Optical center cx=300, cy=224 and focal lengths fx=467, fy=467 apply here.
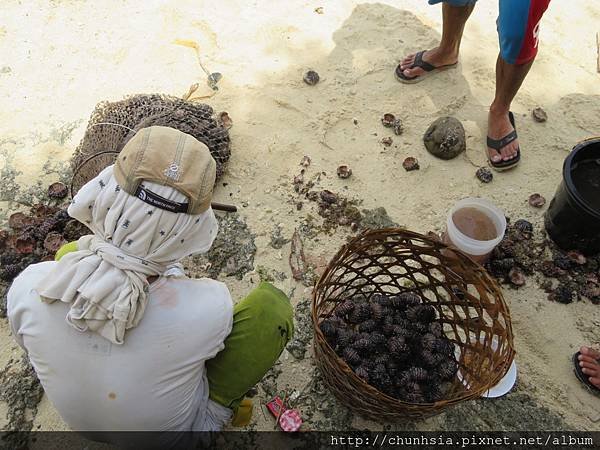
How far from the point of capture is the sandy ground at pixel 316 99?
10.8 ft

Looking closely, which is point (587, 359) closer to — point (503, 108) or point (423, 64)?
point (503, 108)

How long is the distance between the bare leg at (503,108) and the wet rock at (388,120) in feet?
2.58

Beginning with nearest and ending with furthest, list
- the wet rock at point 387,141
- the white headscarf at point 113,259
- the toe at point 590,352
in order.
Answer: the white headscarf at point 113,259 < the toe at point 590,352 < the wet rock at point 387,141

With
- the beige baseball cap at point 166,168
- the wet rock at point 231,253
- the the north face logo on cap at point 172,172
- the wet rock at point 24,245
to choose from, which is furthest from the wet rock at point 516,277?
the wet rock at point 24,245

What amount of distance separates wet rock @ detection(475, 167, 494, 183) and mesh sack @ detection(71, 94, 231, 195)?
198 centimetres

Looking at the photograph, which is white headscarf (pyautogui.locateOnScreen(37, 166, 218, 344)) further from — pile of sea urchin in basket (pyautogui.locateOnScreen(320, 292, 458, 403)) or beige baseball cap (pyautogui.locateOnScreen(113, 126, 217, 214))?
pile of sea urchin in basket (pyautogui.locateOnScreen(320, 292, 458, 403))

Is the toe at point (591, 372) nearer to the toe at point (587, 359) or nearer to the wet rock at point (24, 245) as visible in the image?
the toe at point (587, 359)

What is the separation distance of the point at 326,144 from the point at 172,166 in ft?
7.75

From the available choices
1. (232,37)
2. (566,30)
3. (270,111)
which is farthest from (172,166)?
(566,30)

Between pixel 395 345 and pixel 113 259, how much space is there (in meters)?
1.54

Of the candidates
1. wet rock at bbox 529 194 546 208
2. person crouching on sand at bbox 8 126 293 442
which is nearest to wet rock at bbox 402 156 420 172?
wet rock at bbox 529 194 546 208

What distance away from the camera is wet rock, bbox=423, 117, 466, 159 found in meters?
3.68

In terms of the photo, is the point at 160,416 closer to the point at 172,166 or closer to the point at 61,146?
the point at 172,166

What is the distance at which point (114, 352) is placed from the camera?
1.68m
